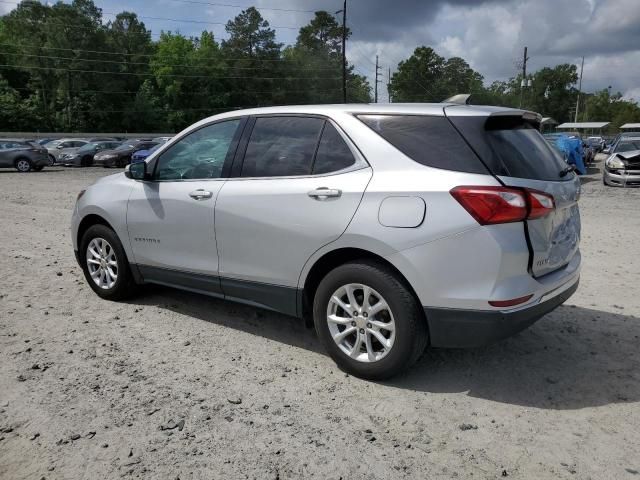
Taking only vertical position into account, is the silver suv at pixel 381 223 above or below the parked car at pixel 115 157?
above

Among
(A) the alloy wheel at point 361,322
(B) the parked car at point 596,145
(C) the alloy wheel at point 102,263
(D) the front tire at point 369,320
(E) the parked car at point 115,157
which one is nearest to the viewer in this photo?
(D) the front tire at point 369,320

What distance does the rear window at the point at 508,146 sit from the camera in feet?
10.6

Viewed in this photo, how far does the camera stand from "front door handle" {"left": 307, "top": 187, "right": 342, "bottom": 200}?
11.7 ft

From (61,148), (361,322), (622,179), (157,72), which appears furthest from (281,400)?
(157,72)

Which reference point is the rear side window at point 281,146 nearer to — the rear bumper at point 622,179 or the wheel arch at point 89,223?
the wheel arch at point 89,223

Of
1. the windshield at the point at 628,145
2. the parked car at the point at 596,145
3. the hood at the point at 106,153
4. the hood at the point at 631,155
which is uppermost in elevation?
the windshield at the point at 628,145

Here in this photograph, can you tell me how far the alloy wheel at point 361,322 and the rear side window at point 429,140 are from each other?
913 mm

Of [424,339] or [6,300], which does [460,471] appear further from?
[6,300]

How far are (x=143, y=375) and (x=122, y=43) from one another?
290 feet

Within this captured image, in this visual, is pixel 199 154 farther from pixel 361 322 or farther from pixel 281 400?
pixel 281 400

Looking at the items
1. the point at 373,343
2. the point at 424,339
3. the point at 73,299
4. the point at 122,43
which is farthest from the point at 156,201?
the point at 122,43

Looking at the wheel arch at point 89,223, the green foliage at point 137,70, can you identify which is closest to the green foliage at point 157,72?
the green foliage at point 137,70

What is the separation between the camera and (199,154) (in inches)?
181

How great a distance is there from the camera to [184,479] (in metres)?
2.61
